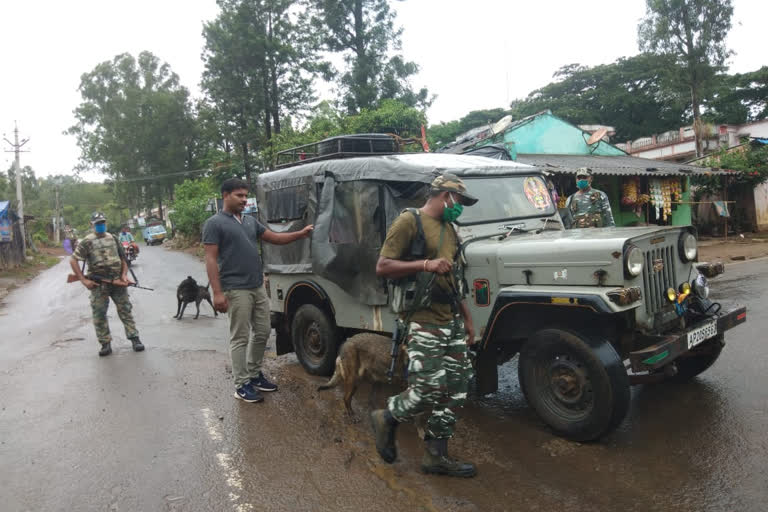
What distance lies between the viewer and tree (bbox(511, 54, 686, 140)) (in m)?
36.4

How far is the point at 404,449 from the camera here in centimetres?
380

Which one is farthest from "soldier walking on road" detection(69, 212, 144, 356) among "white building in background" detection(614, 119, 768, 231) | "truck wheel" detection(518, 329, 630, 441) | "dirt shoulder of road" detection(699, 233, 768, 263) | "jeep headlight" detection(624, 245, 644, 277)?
"white building in background" detection(614, 119, 768, 231)

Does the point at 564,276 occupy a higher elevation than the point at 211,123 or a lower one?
lower

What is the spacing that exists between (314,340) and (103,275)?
3.31m

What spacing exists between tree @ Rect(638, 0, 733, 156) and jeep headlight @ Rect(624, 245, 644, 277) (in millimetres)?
24958

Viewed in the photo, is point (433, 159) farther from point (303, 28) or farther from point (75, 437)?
point (303, 28)

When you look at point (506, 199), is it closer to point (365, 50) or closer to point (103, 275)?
point (103, 275)

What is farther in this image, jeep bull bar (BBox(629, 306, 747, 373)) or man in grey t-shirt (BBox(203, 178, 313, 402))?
man in grey t-shirt (BBox(203, 178, 313, 402))

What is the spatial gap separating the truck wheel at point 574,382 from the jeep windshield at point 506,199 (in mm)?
1344

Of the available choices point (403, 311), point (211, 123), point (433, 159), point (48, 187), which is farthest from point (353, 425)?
point (48, 187)

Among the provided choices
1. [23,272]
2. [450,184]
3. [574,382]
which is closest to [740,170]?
[574,382]

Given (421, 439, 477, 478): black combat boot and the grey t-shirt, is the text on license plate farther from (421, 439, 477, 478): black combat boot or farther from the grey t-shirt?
the grey t-shirt

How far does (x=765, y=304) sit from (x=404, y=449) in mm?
6479

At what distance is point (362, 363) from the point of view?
4453mm
